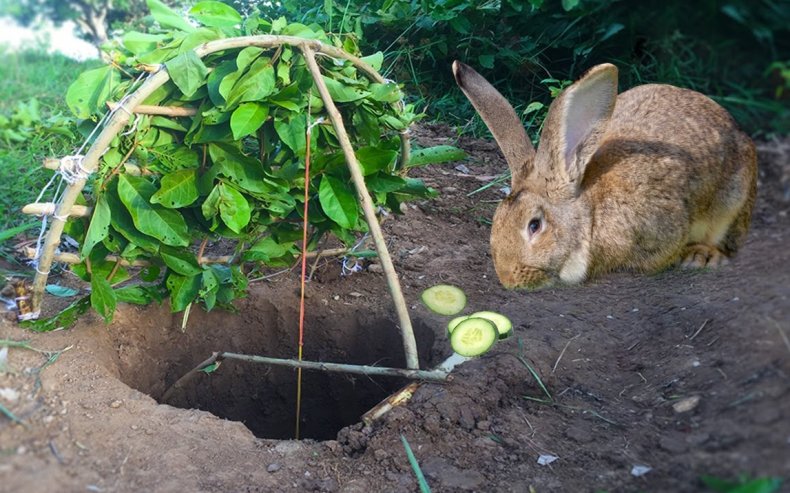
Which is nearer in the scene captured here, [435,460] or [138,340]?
[435,460]

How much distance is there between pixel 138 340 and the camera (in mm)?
3312

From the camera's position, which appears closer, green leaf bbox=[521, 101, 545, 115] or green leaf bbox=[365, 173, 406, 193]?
green leaf bbox=[365, 173, 406, 193]

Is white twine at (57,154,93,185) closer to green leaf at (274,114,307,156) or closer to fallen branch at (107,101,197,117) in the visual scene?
fallen branch at (107,101,197,117)

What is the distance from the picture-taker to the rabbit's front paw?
273 centimetres

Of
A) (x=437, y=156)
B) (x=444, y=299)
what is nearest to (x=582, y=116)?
(x=437, y=156)

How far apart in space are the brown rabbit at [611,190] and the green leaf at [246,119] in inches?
35.1

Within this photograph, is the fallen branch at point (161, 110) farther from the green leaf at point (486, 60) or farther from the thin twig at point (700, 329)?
the thin twig at point (700, 329)

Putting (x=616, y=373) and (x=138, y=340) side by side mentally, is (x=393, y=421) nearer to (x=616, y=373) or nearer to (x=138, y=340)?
(x=616, y=373)

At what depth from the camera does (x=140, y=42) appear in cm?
257

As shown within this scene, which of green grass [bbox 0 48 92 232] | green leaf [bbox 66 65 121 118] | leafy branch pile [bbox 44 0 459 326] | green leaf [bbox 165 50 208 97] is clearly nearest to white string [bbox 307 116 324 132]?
leafy branch pile [bbox 44 0 459 326]

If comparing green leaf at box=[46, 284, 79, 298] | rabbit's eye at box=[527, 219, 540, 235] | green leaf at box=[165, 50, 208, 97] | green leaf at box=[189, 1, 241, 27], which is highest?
green leaf at box=[189, 1, 241, 27]

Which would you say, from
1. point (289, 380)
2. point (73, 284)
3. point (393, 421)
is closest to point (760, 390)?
point (393, 421)

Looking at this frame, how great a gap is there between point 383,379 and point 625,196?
1467mm

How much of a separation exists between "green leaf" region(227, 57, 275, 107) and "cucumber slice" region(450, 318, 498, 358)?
1234mm
